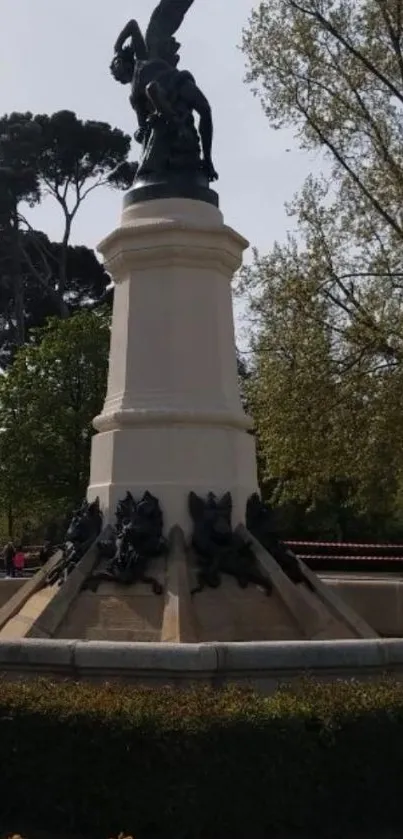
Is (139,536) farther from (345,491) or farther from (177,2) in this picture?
(345,491)

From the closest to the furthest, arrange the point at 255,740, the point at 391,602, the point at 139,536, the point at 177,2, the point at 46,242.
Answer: the point at 255,740 < the point at 139,536 < the point at 177,2 < the point at 391,602 < the point at 46,242

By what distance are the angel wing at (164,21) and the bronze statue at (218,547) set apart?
518 cm

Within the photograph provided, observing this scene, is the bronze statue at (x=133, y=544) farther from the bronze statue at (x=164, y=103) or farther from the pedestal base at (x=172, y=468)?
the bronze statue at (x=164, y=103)

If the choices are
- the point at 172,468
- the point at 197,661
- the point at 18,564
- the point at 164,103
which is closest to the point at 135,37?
the point at 164,103

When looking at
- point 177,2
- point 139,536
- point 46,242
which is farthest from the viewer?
point 46,242

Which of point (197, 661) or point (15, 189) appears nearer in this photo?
point (197, 661)

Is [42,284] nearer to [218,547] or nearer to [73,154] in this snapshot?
[73,154]

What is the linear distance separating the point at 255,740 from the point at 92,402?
28998 millimetres

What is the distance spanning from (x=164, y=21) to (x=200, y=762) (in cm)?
843

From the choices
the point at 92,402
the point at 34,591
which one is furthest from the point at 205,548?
the point at 92,402

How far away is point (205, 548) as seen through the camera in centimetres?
902

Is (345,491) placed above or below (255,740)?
above

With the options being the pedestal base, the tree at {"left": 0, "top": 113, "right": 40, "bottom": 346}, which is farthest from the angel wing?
the tree at {"left": 0, "top": 113, "right": 40, "bottom": 346}

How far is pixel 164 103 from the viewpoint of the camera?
415 inches
